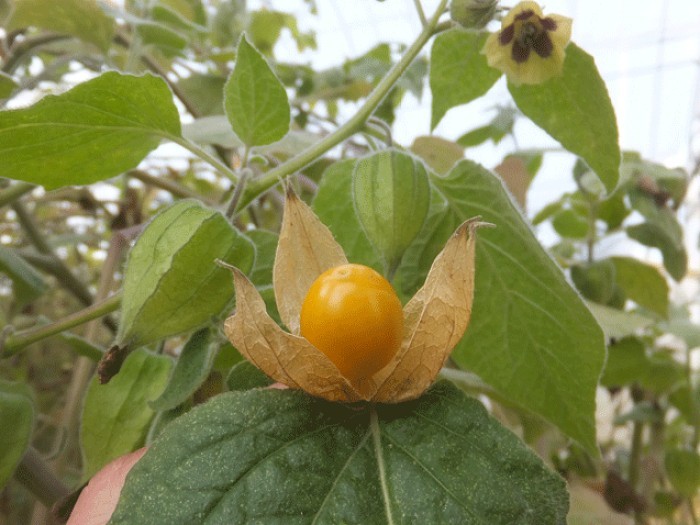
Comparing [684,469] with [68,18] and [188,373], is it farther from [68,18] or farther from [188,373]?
[68,18]

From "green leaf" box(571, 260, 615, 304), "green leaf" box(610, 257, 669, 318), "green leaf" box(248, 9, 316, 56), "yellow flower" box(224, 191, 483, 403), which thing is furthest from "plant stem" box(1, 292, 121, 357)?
"green leaf" box(248, 9, 316, 56)

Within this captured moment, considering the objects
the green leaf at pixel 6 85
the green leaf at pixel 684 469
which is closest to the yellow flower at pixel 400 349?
the green leaf at pixel 6 85

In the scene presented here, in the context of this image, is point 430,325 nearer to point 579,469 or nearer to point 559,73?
point 559,73

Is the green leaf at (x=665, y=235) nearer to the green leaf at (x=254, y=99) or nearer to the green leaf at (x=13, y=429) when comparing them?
the green leaf at (x=254, y=99)

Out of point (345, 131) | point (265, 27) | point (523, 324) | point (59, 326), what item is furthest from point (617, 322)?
point (265, 27)

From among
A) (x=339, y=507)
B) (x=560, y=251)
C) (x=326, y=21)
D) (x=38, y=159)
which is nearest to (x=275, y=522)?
(x=339, y=507)
